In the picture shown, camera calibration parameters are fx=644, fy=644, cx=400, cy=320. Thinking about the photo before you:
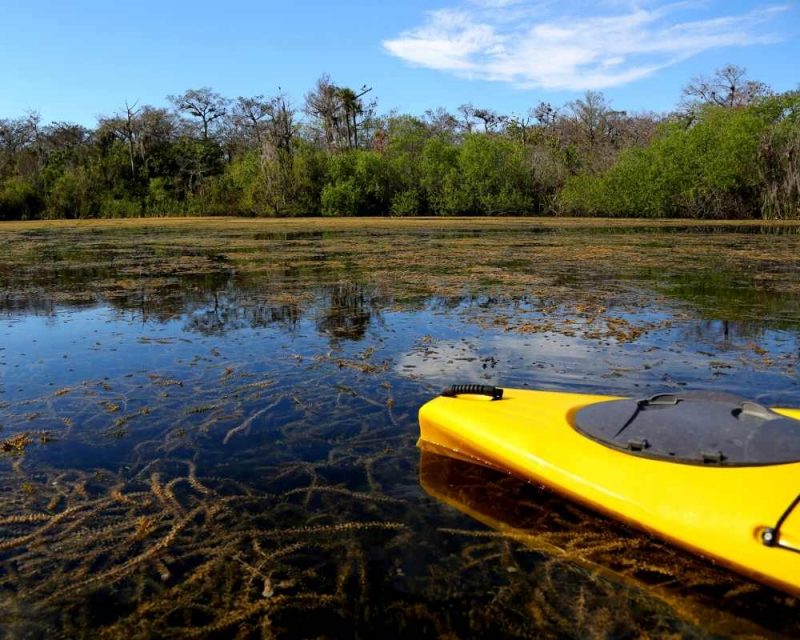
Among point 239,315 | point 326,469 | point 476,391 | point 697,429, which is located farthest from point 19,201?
point 697,429

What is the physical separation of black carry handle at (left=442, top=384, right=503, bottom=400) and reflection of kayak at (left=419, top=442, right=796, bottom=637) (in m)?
0.38

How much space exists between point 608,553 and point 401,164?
3542cm

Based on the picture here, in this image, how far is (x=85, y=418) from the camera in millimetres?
3844

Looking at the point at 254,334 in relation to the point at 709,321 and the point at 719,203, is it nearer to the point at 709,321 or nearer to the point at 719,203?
the point at 709,321

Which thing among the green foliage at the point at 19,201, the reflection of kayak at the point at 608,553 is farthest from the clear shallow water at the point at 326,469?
the green foliage at the point at 19,201

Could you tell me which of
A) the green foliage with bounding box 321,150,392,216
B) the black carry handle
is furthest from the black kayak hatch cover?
the green foliage with bounding box 321,150,392,216

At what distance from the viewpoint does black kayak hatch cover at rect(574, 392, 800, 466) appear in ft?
8.09

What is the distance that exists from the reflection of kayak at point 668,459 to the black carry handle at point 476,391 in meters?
0.02

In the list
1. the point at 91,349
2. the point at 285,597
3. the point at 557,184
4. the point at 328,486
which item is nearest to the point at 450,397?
the point at 328,486

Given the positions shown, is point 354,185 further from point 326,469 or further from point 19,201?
point 326,469

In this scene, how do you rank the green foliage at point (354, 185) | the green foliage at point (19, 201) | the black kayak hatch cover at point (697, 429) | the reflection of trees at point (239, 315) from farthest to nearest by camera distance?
the green foliage at point (354, 185) → the green foliage at point (19, 201) → the reflection of trees at point (239, 315) → the black kayak hatch cover at point (697, 429)

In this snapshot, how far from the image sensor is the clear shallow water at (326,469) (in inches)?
84.3

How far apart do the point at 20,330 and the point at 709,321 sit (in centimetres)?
672

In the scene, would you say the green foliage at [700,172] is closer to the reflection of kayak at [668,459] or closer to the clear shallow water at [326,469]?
the clear shallow water at [326,469]
